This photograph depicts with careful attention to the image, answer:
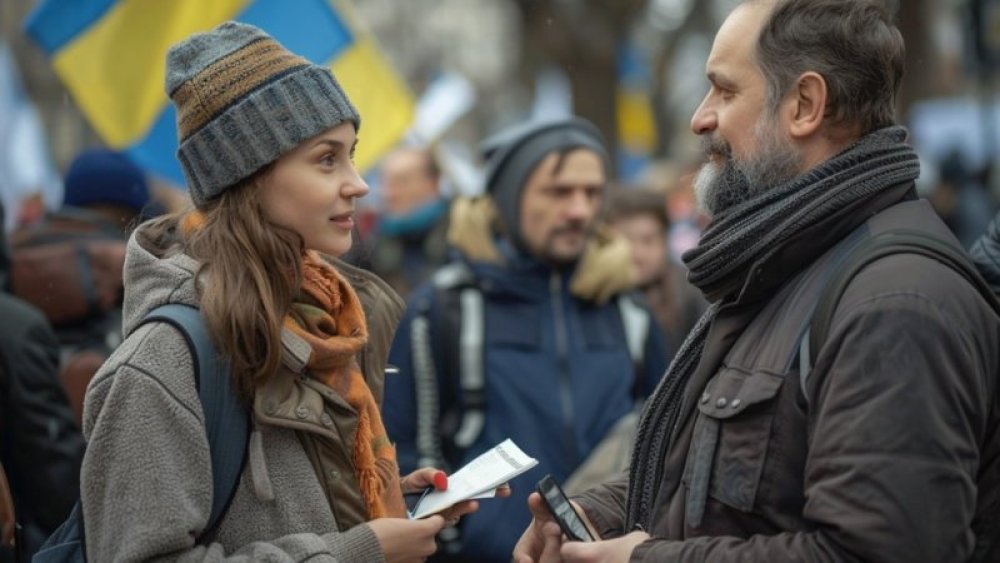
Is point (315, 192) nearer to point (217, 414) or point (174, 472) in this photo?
point (217, 414)

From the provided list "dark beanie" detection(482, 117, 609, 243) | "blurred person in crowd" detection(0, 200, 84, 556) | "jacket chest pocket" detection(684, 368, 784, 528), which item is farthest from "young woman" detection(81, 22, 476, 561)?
"dark beanie" detection(482, 117, 609, 243)

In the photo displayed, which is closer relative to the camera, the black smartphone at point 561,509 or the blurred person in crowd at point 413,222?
the black smartphone at point 561,509

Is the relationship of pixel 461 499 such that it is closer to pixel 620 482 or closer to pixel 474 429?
pixel 620 482

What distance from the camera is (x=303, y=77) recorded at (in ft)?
10.9

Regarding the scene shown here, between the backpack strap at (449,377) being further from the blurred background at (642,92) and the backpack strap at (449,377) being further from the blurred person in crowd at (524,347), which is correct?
the blurred background at (642,92)

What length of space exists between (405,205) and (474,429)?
14.5 feet

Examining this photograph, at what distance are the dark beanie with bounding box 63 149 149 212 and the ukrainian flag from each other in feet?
1.63

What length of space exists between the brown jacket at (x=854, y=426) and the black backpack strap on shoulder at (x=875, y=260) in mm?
24

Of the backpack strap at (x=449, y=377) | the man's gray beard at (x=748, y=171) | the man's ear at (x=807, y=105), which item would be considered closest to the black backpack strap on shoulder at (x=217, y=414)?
the man's gray beard at (x=748, y=171)

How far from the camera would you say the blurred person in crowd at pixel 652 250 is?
26.7ft

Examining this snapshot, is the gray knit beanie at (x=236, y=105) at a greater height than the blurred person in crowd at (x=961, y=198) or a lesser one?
greater

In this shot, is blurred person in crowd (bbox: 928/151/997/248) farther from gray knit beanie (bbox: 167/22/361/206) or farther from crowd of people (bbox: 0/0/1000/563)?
gray knit beanie (bbox: 167/22/361/206)

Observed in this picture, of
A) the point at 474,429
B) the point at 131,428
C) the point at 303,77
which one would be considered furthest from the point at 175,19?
the point at 131,428

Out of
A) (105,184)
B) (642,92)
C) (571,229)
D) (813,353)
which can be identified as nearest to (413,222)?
(105,184)
